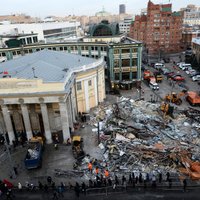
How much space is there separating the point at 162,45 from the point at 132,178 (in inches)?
3299

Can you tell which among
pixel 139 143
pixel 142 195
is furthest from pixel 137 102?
pixel 142 195

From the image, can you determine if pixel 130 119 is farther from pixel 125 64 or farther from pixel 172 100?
pixel 125 64

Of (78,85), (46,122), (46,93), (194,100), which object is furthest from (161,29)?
(46,122)

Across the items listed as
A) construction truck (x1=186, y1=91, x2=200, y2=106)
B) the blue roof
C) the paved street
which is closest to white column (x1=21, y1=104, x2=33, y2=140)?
the blue roof

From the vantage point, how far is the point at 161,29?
308 ft

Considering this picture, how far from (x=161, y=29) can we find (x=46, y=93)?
79.0 meters

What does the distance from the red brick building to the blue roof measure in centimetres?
5898

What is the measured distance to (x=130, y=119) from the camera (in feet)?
123

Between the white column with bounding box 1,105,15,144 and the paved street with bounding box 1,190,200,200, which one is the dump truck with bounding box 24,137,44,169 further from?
the white column with bounding box 1,105,15,144

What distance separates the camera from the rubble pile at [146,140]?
85.9 feet

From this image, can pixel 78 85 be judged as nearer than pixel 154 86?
Yes

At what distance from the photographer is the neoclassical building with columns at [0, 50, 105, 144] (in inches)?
1148

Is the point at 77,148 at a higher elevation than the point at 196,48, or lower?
lower

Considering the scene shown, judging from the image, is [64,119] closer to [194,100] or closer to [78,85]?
[78,85]
